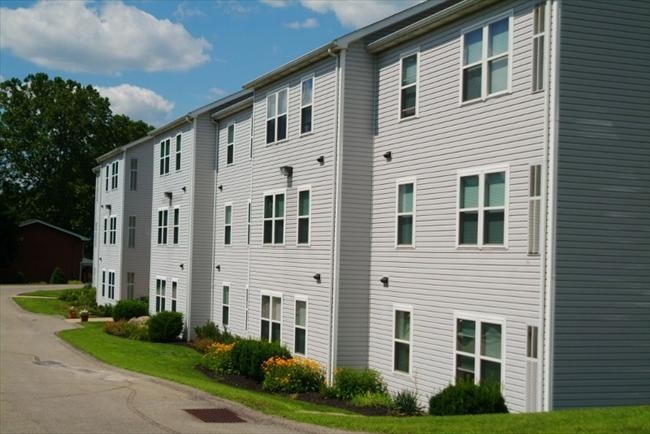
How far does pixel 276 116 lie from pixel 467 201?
385 inches

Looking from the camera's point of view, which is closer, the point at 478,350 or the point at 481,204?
the point at 478,350

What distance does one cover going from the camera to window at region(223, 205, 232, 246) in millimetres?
32281

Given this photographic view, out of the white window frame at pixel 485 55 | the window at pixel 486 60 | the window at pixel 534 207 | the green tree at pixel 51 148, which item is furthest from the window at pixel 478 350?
the green tree at pixel 51 148

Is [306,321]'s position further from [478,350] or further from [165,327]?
[165,327]

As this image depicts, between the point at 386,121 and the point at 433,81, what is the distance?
227 centimetres

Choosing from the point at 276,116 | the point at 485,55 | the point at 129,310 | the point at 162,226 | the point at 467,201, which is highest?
the point at 485,55

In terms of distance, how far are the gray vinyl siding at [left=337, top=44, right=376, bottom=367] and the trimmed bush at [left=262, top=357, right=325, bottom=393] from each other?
0.78 metres

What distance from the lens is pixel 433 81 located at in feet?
61.3

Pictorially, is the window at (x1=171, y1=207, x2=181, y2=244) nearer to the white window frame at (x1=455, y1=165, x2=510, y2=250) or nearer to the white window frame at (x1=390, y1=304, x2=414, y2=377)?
the white window frame at (x1=390, y1=304, x2=414, y2=377)

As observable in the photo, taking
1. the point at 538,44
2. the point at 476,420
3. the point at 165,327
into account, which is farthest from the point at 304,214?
the point at 165,327

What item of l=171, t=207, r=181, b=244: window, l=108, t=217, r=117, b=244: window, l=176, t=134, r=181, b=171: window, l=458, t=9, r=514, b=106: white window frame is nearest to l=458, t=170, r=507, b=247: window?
l=458, t=9, r=514, b=106: white window frame

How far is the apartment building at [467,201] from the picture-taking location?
14.8 meters

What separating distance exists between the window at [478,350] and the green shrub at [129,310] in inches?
1039

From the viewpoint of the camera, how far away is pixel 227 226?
32.5 m
